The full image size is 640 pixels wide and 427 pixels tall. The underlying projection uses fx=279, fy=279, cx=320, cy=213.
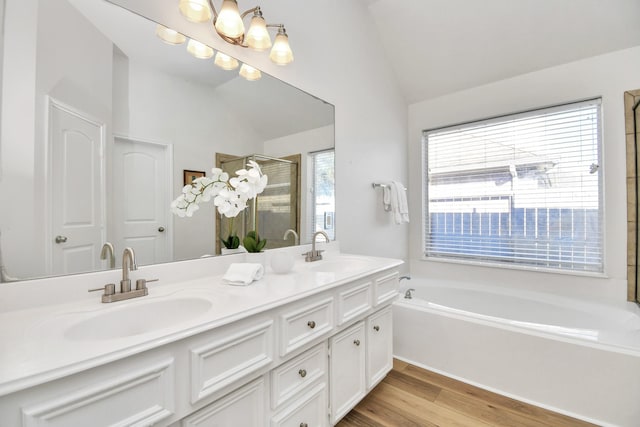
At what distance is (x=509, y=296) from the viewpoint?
2.52m

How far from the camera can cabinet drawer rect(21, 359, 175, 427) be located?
1.82 ft

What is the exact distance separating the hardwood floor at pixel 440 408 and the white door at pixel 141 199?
53.2 inches

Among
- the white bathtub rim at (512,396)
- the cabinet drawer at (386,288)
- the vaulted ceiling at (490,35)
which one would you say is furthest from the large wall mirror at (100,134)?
the vaulted ceiling at (490,35)

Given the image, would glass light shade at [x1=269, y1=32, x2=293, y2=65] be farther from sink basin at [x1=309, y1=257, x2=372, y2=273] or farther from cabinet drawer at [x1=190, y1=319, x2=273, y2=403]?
cabinet drawer at [x1=190, y1=319, x2=273, y2=403]

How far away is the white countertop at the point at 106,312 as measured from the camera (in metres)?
0.57

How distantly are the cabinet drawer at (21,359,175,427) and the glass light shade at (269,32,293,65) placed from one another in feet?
5.36

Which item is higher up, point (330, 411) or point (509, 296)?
point (509, 296)

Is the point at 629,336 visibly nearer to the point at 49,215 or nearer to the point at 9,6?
the point at 49,215

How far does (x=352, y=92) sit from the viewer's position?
2.37 meters

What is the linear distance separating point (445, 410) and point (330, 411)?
2.57 feet

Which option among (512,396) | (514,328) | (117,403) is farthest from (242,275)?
(512,396)

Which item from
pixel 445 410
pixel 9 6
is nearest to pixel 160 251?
pixel 9 6

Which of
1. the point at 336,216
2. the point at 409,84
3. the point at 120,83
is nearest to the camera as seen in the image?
the point at 120,83

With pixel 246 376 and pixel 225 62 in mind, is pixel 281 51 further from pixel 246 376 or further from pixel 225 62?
pixel 246 376
